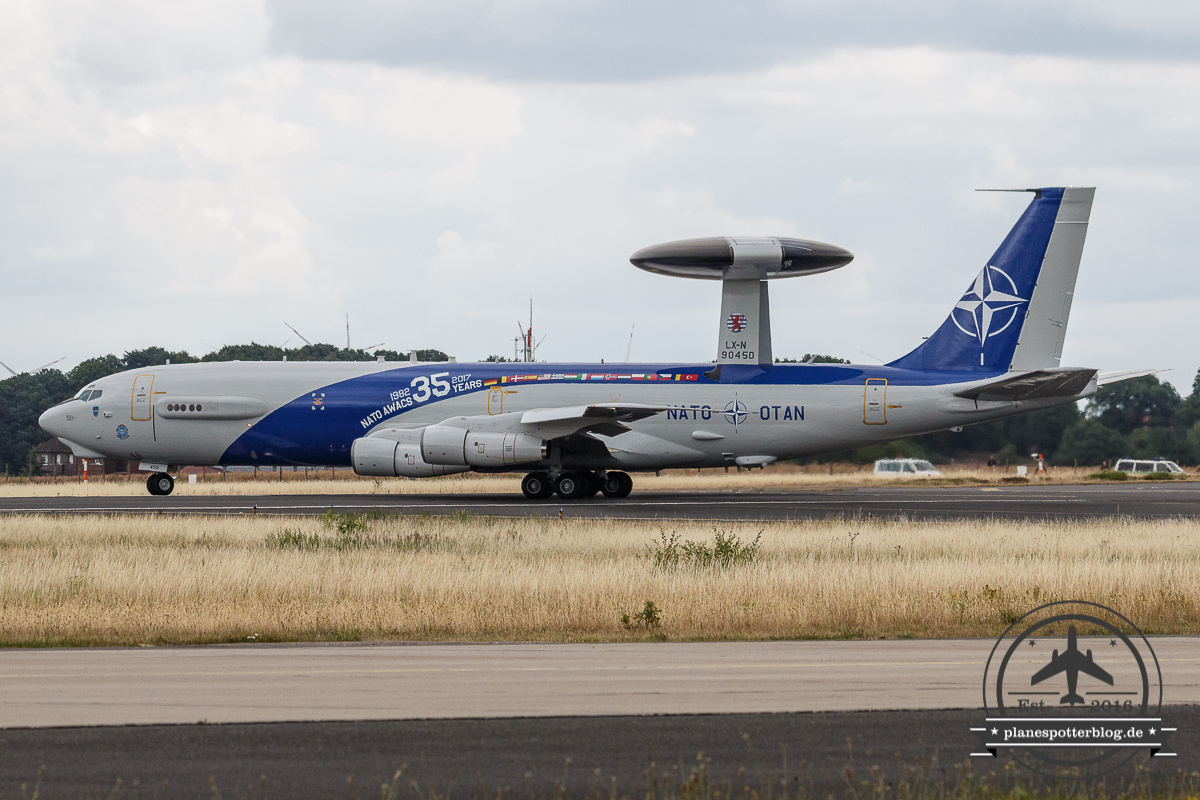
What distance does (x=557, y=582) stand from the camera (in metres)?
16.6

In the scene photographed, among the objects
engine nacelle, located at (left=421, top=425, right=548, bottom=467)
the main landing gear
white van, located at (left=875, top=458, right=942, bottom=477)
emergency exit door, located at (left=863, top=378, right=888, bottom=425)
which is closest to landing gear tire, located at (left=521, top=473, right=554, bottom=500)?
the main landing gear

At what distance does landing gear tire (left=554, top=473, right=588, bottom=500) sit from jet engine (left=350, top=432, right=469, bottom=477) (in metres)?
3.10

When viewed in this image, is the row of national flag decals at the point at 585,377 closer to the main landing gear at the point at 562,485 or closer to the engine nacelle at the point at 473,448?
the engine nacelle at the point at 473,448

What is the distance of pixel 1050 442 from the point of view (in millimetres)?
64688

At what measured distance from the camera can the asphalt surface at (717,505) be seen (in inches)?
1200

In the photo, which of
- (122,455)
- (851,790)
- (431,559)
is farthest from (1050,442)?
(851,790)

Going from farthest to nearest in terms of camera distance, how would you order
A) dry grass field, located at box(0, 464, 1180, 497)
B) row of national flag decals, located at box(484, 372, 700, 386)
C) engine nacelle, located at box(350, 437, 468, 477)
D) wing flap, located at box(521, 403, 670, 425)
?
dry grass field, located at box(0, 464, 1180, 497)
row of national flag decals, located at box(484, 372, 700, 386)
engine nacelle, located at box(350, 437, 468, 477)
wing flap, located at box(521, 403, 670, 425)

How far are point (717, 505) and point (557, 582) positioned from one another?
1788cm

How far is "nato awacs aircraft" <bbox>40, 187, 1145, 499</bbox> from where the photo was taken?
36406 mm

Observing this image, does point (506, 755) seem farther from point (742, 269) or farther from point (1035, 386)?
point (1035, 386)

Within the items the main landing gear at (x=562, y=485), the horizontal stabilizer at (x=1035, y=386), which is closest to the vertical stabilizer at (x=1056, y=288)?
the horizontal stabilizer at (x=1035, y=386)

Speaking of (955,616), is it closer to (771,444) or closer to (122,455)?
(771,444)

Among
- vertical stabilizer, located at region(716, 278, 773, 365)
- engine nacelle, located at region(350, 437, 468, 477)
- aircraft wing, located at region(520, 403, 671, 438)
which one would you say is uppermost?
vertical stabilizer, located at region(716, 278, 773, 365)

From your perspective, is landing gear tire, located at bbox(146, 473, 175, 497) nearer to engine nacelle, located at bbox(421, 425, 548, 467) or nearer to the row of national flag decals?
engine nacelle, located at bbox(421, 425, 548, 467)
